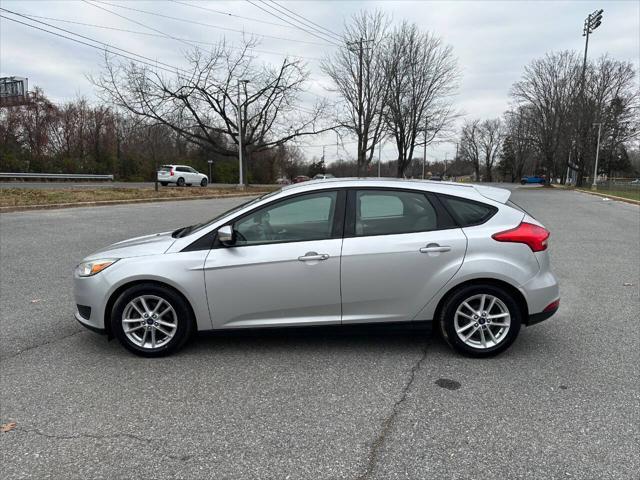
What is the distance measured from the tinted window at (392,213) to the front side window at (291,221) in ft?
0.84

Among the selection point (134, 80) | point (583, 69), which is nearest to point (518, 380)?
point (134, 80)

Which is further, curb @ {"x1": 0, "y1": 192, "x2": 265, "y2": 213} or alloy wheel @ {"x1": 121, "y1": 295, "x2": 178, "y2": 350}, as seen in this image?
curb @ {"x1": 0, "y1": 192, "x2": 265, "y2": 213}

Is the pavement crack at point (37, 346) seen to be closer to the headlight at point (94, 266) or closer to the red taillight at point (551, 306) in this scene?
the headlight at point (94, 266)

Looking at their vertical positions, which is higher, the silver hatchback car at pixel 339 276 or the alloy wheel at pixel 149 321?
the silver hatchback car at pixel 339 276

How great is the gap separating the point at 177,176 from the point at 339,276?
30746 millimetres

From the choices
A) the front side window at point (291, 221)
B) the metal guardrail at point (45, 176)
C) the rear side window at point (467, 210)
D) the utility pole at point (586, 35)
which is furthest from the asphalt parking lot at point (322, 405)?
the utility pole at point (586, 35)

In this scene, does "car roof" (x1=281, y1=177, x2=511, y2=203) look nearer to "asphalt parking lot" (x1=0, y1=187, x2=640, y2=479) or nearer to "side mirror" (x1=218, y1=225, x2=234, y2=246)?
"side mirror" (x1=218, y1=225, x2=234, y2=246)

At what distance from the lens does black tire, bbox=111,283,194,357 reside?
3773 mm

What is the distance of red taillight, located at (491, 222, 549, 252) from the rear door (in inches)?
12.9

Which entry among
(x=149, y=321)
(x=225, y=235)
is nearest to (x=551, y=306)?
(x=225, y=235)

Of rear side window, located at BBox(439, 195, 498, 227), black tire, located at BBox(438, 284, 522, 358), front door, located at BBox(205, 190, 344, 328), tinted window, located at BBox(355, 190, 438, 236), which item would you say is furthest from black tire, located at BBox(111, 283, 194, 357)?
rear side window, located at BBox(439, 195, 498, 227)

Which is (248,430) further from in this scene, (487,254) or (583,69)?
(583,69)

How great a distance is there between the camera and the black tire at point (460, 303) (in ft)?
12.4

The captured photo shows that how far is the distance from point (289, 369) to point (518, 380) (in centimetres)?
177
